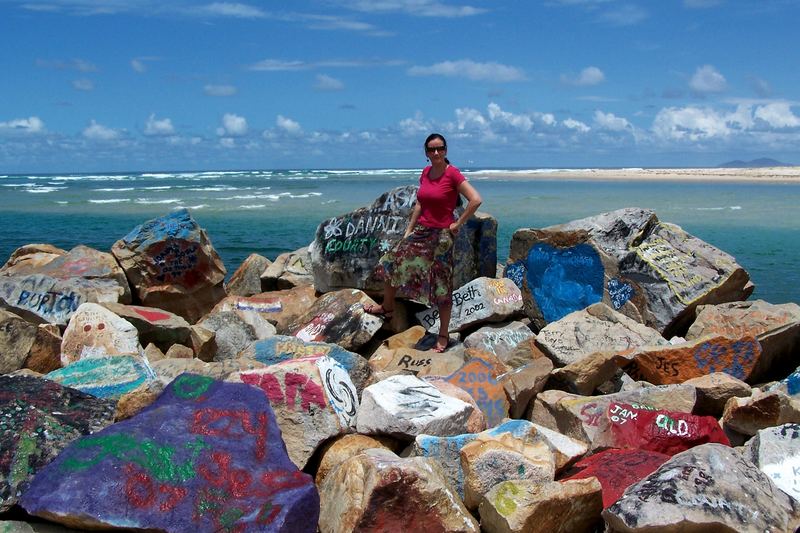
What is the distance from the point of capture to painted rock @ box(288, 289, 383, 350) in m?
7.52

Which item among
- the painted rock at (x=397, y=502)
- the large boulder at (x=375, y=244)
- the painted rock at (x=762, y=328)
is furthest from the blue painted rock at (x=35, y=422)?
the painted rock at (x=762, y=328)

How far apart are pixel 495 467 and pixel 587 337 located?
2599mm

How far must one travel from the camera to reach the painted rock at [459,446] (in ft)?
14.2

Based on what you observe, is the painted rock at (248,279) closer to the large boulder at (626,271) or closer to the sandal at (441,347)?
the large boulder at (626,271)

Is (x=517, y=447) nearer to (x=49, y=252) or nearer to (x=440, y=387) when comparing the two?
(x=440, y=387)

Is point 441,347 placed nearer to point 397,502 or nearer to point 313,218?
point 397,502

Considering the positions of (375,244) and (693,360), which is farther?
(375,244)

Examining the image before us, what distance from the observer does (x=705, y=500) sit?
3609mm

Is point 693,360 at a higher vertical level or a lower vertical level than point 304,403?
lower

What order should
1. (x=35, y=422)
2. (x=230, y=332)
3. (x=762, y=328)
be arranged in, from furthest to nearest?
1. (x=230, y=332)
2. (x=762, y=328)
3. (x=35, y=422)

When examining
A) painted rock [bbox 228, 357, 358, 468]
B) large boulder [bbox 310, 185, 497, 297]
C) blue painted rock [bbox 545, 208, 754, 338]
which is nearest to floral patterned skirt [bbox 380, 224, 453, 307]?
large boulder [bbox 310, 185, 497, 297]

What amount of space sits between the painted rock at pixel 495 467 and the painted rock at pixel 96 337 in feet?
10.2

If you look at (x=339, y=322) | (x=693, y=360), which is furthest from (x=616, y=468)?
(x=339, y=322)

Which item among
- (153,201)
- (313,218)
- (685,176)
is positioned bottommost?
(685,176)
